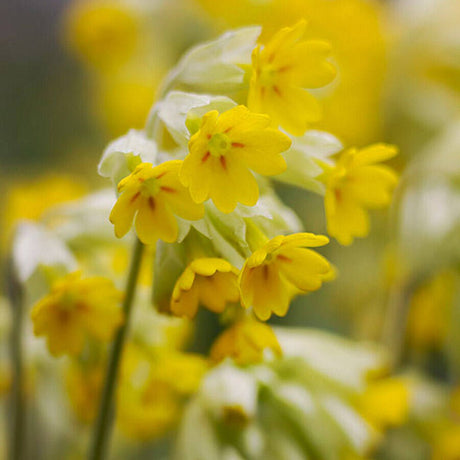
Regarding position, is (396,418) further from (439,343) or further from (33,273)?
(33,273)

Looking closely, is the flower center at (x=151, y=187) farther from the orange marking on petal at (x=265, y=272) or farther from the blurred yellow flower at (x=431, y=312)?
the blurred yellow flower at (x=431, y=312)

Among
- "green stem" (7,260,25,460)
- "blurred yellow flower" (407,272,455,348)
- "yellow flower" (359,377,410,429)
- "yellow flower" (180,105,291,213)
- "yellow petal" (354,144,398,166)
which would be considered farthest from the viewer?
"blurred yellow flower" (407,272,455,348)

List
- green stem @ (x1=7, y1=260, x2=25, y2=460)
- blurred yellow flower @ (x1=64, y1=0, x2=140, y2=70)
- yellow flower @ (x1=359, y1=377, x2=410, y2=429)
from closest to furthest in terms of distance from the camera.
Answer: green stem @ (x1=7, y1=260, x2=25, y2=460)
yellow flower @ (x1=359, y1=377, x2=410, y2=429)
blurred yellow flower @ (x1=64, y1=0, x2=140, y2=70)

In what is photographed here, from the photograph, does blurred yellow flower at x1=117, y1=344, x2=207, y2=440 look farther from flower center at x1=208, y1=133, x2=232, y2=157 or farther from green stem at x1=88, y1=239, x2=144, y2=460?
flower center at x1=208, y1=133, x2=232, y2=157

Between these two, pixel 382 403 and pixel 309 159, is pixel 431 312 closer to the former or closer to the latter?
pixel 382 403

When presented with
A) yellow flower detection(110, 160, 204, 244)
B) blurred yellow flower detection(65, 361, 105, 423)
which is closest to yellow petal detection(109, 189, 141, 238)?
yellow flower detection(110, 160, 204, 244)

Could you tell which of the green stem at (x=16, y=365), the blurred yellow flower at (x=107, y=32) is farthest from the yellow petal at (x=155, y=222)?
the blurred yellow flower at (x=107, y=32)

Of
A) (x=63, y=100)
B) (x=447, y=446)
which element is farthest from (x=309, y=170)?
(x=63, y=100)

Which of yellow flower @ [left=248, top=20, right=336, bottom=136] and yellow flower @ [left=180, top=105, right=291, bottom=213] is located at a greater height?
yellow flower @ [left=248, top=20, right=336, bottom=136]
